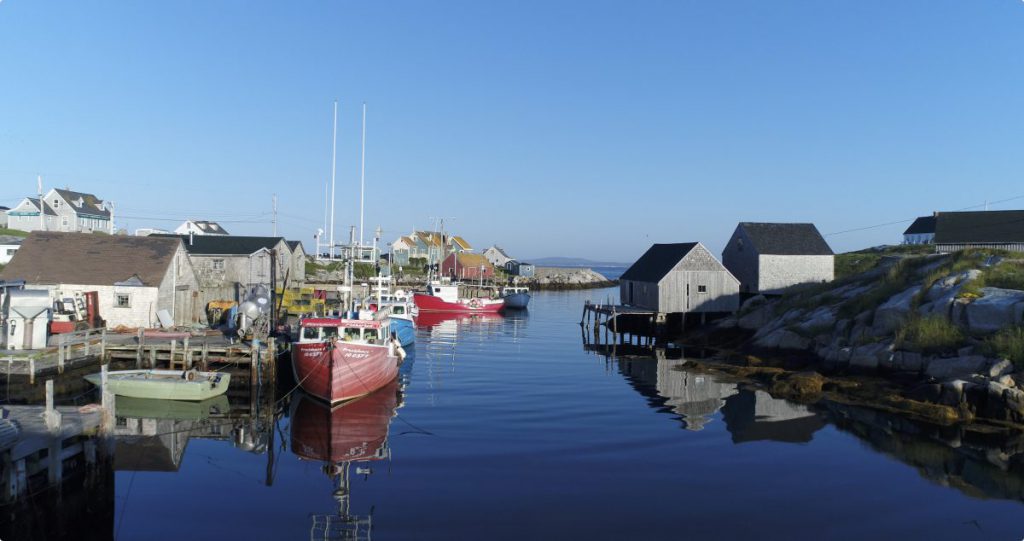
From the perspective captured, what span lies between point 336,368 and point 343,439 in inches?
185

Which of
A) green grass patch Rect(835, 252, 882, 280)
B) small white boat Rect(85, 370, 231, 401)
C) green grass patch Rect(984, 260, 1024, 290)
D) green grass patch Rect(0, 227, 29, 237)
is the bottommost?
small white boat Rect(85, 370, 231, 401)

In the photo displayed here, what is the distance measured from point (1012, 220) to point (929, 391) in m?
43.3

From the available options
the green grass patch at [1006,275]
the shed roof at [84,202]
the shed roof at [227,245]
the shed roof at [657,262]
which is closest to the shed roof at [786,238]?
the shed roof at [657,262]

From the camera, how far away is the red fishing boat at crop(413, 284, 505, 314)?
76562 millimetres

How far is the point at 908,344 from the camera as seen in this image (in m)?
32.2

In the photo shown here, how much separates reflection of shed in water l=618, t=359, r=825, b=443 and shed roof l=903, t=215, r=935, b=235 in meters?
76.9

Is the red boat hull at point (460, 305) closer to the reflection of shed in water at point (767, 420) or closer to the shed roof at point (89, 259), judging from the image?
the shed roof at point (89, 259)

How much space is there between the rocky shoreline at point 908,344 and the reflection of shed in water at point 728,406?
2003 millimetres

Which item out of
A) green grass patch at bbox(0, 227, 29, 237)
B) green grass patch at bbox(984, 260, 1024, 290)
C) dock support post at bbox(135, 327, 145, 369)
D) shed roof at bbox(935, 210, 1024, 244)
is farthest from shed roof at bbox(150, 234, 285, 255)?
shed roof at bbox(935, 210, 1024, 244)

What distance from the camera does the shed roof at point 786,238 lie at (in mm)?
54500

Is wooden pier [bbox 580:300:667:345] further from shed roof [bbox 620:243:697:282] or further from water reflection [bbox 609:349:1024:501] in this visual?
water reflection [bbox 609:349:1024:501]

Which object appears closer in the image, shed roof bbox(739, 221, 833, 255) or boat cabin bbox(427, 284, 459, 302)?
shed roof bbox(739, 221, 833, 255)

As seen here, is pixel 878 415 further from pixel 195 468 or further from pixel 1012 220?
pixel 1012 220

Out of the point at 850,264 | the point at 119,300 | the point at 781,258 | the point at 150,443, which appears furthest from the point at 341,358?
the point at 850,264
